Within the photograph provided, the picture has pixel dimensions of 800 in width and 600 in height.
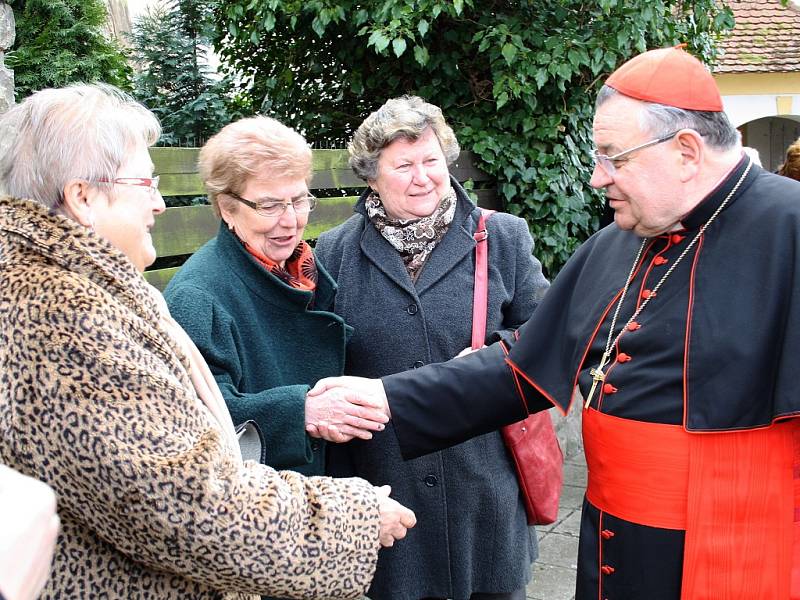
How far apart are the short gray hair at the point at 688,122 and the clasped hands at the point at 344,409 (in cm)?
113

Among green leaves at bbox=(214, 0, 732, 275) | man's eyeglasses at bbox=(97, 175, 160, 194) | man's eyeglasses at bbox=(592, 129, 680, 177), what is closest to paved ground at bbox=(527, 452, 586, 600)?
green leaves at bbox=(214, 0, 732, 275)

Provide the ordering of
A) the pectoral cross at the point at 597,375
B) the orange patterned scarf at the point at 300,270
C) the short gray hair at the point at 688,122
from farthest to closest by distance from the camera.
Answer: the orange patterned scarf at the point at 300,270
the pectoral cross at the point at 597,375
the short gray hair at the point at 688,122

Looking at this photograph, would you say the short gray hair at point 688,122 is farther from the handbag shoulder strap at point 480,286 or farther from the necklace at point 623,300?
the handbag shoulder strap at point 480,286

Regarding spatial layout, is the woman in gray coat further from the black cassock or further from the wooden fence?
the wooden fence

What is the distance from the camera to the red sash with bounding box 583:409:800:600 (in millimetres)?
2172

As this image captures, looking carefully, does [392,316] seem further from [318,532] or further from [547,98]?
[547,98]

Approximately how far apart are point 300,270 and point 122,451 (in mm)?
1377

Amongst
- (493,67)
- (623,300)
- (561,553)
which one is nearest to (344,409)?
(623,300)

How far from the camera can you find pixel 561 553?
194 inches

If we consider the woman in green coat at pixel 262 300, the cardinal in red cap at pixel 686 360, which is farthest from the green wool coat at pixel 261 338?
the cardinal in red cap at pixel 686 360

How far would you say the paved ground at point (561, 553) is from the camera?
4500 mm

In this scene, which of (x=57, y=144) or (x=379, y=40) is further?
(x=379, y=40)

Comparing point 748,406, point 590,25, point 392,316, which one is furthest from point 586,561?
point 590,25

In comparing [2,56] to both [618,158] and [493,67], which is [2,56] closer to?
[618,158]
